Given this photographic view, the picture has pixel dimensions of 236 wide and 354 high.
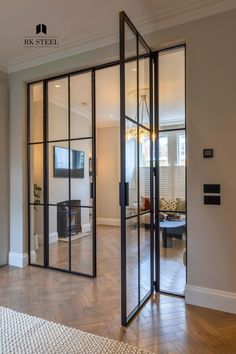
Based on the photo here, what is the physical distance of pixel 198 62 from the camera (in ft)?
8.45

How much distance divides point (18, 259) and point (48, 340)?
Result: 1959mm

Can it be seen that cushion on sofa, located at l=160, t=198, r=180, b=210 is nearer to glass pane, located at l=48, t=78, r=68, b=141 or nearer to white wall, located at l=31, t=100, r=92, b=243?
white wall, located at l=31, t=100, r=92, b=243

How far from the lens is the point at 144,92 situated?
2.69m

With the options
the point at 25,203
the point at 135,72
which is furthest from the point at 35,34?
the point at 25,203

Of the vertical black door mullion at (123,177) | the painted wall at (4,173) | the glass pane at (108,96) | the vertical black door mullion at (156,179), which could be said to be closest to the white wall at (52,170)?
the painted wall at (4,173)

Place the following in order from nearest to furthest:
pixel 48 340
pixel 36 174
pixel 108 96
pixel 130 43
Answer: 1. pixel 48 340
2. pixel 130 43
3. pixel 36 174
4. pixel 108 96

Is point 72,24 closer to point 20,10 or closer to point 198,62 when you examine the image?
point 20,10

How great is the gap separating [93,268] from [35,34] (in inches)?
116

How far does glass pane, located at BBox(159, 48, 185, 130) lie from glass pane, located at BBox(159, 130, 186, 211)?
145mm

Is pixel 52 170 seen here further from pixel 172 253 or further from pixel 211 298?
pixel 211 298

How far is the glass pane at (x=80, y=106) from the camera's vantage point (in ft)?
11.2

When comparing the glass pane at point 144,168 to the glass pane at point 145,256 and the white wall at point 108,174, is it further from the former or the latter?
the white wall at point 108,174

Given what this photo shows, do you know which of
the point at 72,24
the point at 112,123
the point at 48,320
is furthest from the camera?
the point at 112,123

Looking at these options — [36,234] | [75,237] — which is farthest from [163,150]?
Result: [36,234]
